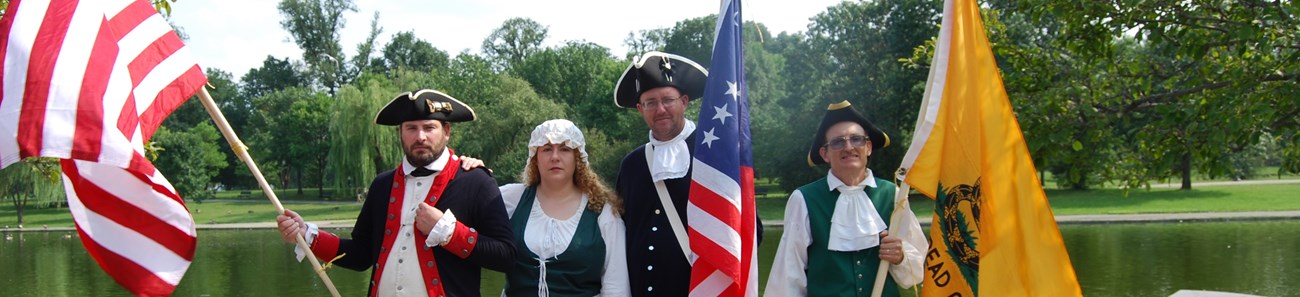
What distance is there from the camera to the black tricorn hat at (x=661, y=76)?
4.77 m

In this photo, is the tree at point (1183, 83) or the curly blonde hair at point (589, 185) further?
the tree at point (1183, 83)

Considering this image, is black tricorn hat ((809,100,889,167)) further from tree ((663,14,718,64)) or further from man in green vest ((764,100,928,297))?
tree ((663,14,718,64))

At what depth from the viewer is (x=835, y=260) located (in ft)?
14.7

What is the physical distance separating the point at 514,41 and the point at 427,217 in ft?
200

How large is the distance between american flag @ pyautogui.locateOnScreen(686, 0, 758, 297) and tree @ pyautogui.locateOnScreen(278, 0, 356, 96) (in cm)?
5800

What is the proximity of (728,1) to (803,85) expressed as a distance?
38945mm

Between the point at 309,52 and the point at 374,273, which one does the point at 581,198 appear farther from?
the point at 309,52

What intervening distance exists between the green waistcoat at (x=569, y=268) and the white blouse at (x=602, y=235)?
23mm

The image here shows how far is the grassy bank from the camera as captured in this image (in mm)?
33281

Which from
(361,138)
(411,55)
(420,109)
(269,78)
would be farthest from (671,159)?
(269,78)

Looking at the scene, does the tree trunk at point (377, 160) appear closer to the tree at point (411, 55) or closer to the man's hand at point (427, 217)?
the tree at point (411, 55)

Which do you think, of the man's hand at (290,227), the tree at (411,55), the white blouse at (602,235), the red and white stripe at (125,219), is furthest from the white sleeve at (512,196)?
the tree at (411,55)

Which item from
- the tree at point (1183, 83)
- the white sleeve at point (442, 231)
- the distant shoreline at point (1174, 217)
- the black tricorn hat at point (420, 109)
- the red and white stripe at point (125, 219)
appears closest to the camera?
the red and white stripe at point (125, 219)

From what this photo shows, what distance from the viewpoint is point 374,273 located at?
15.2 feet
